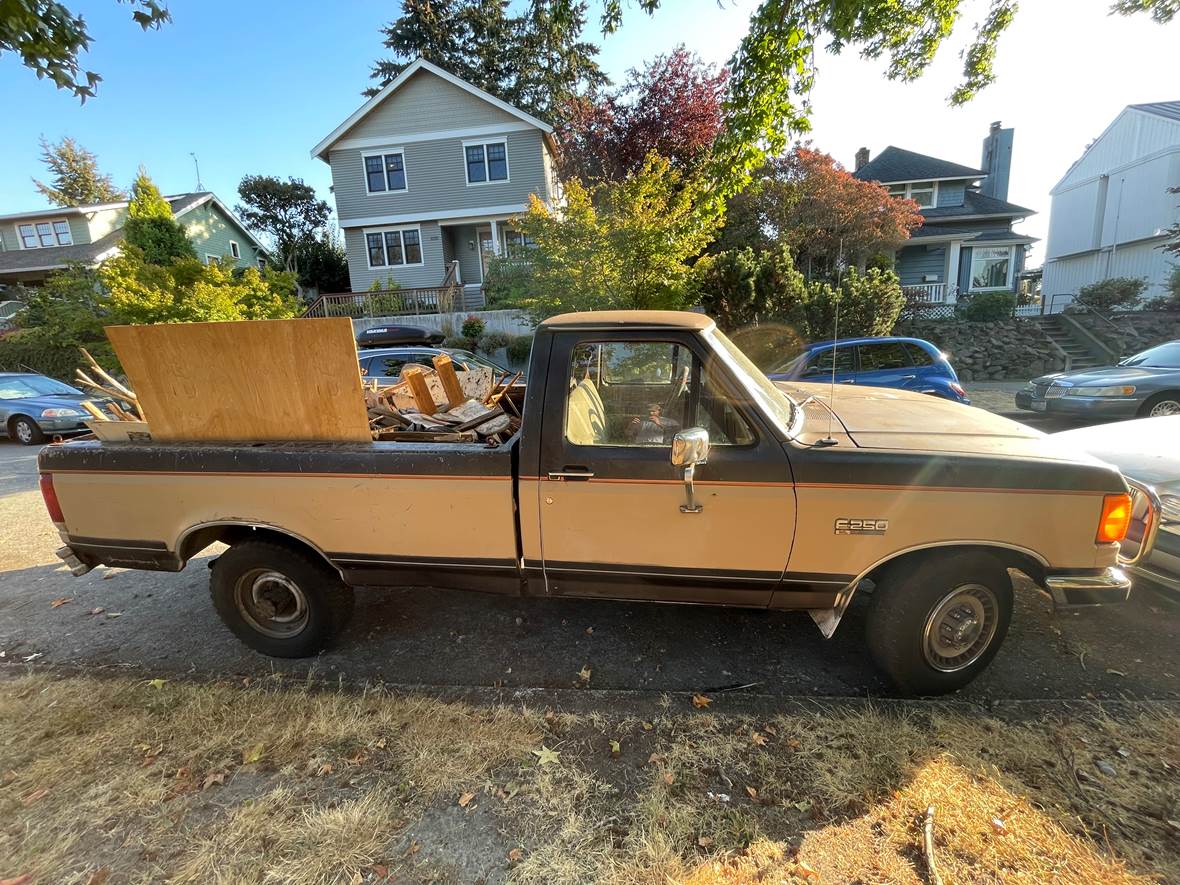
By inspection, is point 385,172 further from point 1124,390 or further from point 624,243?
point 1124,390

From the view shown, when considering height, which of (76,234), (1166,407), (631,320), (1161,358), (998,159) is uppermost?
(998,159)

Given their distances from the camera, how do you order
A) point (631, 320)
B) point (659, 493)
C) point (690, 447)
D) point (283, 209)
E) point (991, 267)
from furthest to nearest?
point (283, 209) → point (991, 267) → point (631, 320) → point (659, 493) → point (690, 447)

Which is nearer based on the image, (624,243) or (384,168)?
(624,243)

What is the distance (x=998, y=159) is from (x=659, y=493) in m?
35.9

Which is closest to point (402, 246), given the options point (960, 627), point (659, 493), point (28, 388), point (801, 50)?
point (28, 388)

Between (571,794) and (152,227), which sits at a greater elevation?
(152,227)

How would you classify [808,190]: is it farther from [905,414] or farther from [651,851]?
[651,851]

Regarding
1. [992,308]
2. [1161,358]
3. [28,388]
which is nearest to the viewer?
[1161,358]

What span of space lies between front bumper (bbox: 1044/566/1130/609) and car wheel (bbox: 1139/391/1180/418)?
7.64 meters

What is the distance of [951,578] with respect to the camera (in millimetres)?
2600

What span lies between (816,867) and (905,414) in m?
2.34

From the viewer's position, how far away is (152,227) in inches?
709

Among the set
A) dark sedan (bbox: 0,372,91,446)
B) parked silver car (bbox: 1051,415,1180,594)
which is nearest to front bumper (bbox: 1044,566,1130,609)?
parked silver car (bbox: 1051,415,1180,594)

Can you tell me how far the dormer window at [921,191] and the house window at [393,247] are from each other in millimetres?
20523
